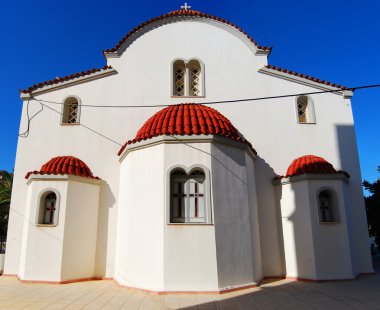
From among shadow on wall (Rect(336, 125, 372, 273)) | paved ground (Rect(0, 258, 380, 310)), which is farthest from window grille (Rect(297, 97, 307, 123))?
paved ground (Rect(0, 258, 380, 310))

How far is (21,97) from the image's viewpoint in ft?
36.5

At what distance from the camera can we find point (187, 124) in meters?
8.71

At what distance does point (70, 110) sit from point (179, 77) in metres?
4.30

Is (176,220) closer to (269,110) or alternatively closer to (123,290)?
(123,290)

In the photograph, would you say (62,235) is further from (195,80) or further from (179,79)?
(195,80)

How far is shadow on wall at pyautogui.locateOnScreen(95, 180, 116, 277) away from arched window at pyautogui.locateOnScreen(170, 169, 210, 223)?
123 inches

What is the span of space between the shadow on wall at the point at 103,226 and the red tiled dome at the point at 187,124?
2154mm

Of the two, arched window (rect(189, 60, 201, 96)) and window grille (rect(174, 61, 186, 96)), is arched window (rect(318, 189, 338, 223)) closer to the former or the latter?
arched window (rect(189, 60, 201, 96))

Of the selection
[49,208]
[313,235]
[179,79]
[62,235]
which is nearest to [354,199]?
[313,235]

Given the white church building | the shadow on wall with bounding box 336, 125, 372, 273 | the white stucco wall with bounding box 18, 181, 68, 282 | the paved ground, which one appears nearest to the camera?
the paved ground

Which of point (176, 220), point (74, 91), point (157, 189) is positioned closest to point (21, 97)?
point (74, 91)

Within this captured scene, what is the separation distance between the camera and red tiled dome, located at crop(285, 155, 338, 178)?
9789 mm

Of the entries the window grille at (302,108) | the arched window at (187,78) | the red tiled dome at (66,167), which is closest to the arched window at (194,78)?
the arched window at (187,78)

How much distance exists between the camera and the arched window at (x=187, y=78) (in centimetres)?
1149
